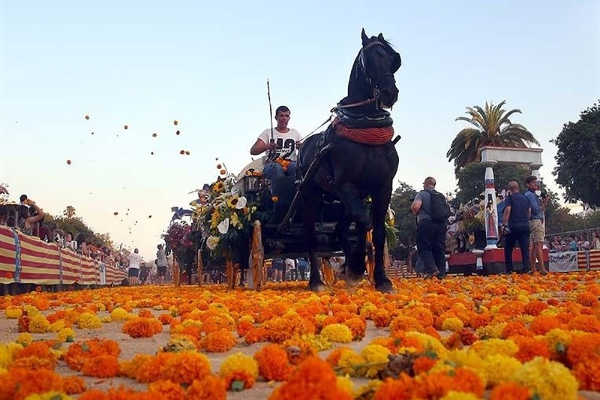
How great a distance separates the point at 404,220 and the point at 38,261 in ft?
134

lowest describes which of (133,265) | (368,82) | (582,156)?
(133,265)

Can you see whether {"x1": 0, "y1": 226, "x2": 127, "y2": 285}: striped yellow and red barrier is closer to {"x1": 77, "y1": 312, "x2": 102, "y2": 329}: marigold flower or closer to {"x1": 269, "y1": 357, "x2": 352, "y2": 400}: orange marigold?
{"x1": 77, "y1": 312, "x2": 102, "y2": 329}: marigold flower

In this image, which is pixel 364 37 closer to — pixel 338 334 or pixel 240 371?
pixel 338 334

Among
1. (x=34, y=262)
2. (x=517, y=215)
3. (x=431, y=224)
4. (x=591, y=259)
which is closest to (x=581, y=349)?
(x=431, y=224)

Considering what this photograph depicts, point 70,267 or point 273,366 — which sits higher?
point 70,267

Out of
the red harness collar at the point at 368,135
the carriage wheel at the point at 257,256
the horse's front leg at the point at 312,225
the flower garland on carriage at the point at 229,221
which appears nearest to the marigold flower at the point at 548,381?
the red harness collar at the point at 368,135

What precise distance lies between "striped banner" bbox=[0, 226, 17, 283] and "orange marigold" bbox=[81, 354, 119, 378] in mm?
7844

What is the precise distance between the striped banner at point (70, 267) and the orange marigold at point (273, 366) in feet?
45.8

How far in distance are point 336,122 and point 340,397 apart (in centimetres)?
518

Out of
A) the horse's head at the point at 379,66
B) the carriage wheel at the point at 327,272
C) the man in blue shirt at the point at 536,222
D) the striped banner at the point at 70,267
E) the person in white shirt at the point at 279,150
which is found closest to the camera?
the horse's head at the point at 379,66

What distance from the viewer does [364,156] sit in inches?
251

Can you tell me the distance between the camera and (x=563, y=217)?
63156 mm

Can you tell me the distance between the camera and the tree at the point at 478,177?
4988cm

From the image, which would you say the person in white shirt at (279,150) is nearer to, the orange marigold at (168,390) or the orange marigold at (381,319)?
the orange marigold at (381,319)
